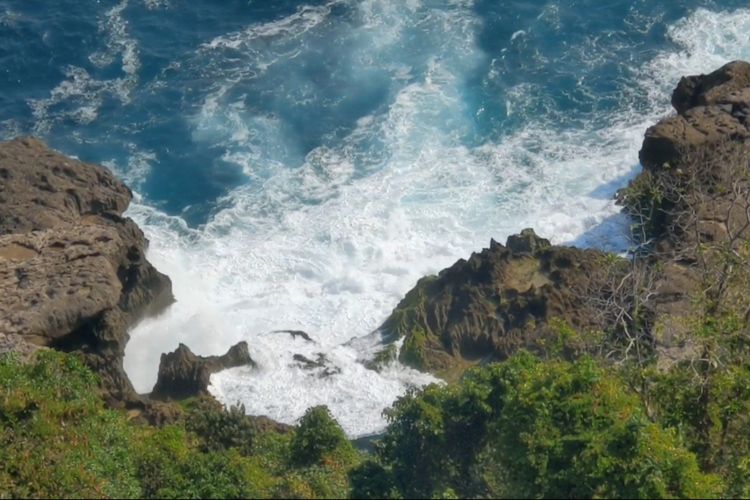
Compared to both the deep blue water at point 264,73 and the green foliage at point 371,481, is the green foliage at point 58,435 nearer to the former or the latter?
the green foliage at point 371,481

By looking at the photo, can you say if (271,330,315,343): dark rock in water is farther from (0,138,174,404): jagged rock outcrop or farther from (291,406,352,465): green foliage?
(291,406,352,465): green foliage

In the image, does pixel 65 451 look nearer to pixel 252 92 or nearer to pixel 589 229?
pixel 589 229

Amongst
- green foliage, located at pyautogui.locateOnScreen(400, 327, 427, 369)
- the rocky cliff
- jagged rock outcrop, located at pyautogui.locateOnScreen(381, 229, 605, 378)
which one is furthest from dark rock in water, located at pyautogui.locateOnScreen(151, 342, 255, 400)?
jagged rock outcrop, located at pyautogui.locateOnScreen(381, 229, 605, 378)

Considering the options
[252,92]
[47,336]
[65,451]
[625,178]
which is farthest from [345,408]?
[252,92]

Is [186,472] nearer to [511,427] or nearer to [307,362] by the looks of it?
[511,427]

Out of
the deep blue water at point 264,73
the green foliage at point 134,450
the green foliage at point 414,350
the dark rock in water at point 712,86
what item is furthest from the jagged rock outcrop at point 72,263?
the dark rock in water at point 712,86

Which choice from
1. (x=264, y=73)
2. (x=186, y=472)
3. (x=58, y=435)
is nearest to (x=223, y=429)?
(x=186, y=472)
